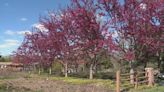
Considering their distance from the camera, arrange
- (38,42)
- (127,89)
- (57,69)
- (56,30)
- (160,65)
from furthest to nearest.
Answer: (57,69), (160,65), (38,42), (56,30), (127,89)

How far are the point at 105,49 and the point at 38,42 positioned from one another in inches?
750

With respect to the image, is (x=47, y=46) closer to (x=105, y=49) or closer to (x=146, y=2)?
(x=105, y=49)

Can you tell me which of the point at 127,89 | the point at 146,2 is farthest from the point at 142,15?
the point at 127,89

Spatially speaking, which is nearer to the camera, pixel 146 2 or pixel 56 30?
pixel 146 2

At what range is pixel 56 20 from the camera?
3825cm

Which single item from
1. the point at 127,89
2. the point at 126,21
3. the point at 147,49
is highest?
the point at 126,21

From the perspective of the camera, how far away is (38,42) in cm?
4506

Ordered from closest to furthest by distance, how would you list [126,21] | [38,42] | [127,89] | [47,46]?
[127,89], [126,21], [47,46], [38,42]

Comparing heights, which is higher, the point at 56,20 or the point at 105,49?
the point at 56,20

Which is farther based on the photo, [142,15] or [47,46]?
[47,46]

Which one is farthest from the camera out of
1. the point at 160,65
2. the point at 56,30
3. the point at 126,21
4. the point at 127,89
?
the point at 160,65

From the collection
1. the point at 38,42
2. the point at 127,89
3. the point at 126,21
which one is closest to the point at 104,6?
the point at 126,21

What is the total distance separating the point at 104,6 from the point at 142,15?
284cm

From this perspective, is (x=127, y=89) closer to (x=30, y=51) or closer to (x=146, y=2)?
(x=146, y=2)
